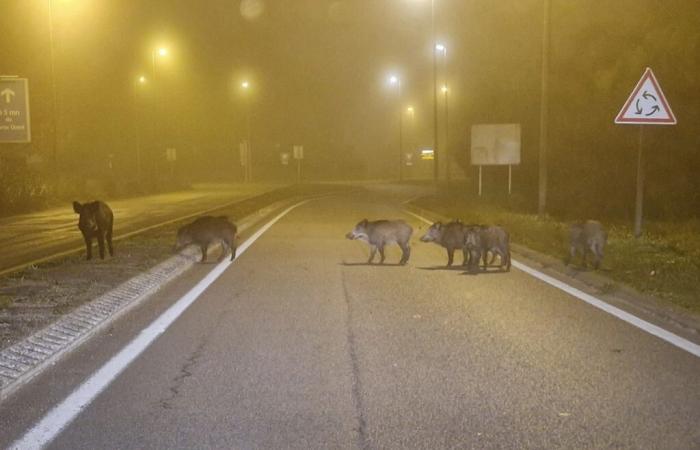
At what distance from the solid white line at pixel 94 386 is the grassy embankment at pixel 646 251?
5901 millimetres

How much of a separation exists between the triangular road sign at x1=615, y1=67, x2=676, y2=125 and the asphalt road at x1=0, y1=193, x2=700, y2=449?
5.53 m

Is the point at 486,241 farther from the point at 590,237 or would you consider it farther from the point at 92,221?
the point at 92,221

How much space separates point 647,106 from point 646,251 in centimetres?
270

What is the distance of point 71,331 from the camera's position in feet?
Answer: 27.4

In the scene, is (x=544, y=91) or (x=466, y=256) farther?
(x=544, y=91)

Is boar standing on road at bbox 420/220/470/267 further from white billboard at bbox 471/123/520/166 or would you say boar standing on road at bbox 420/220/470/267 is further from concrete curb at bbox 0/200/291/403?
white billboard at bbox 471/123/520/166

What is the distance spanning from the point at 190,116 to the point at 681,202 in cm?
8871

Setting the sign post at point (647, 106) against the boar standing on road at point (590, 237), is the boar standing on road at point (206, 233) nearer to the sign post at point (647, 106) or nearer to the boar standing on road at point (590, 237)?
the boar standing on road at point (590, 237)

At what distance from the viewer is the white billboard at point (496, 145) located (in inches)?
1403

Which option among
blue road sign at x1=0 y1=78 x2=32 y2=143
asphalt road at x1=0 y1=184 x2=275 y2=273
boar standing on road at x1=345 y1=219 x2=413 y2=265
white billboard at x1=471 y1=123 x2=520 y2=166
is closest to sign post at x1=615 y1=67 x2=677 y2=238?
boar standing on road at x1=345 y1=219 x2=413 y2=265

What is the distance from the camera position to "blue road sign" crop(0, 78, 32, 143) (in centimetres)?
2889

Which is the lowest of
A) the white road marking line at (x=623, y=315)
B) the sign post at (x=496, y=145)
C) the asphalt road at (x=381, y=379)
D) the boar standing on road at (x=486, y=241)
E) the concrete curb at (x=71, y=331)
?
the white road marking line at (x=623, y=315)

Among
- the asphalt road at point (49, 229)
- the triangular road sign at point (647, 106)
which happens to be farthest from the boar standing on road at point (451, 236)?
the asphalt road at point (49, 229)

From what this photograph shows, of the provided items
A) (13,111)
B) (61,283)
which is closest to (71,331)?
(61,283)
